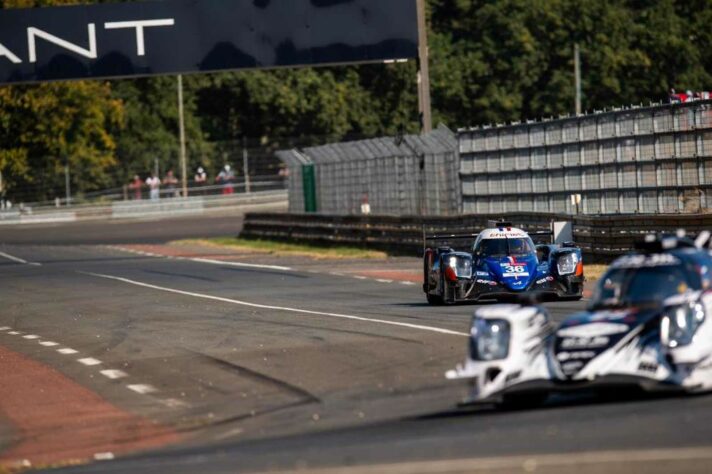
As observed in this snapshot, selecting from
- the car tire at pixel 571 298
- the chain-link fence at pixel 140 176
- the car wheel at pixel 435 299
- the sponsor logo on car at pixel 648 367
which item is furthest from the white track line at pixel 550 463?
the chain-link fence at pixel 140 176

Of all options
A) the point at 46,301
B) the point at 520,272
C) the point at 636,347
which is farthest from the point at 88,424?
the point at 46,301

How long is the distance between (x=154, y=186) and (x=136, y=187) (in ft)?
4.05

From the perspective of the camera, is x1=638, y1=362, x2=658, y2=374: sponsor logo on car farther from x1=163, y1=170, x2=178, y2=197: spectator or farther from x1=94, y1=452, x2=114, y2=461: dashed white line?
x1=163, y1=170, x2=178, y2=197: spectator

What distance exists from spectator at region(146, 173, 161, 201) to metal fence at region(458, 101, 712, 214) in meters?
37.8

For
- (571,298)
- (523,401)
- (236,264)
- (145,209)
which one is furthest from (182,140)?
(523,401)

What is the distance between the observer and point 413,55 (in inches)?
1689

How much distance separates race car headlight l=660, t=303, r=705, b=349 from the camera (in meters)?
12.4

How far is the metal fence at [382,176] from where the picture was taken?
40.7 meters

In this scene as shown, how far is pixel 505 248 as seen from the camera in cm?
2383

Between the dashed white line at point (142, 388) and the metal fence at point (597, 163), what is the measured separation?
13.7 meters

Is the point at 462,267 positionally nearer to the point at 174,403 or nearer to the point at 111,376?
the point at 111,376

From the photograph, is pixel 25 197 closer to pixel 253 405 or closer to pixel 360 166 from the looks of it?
pixel 360 166

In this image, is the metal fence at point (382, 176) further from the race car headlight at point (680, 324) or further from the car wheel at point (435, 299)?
the race car headlight at point (680, 324)

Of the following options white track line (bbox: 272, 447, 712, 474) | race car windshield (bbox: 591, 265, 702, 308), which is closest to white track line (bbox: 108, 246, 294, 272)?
race car windshield (bbox: 591, 265, 702, 308)
